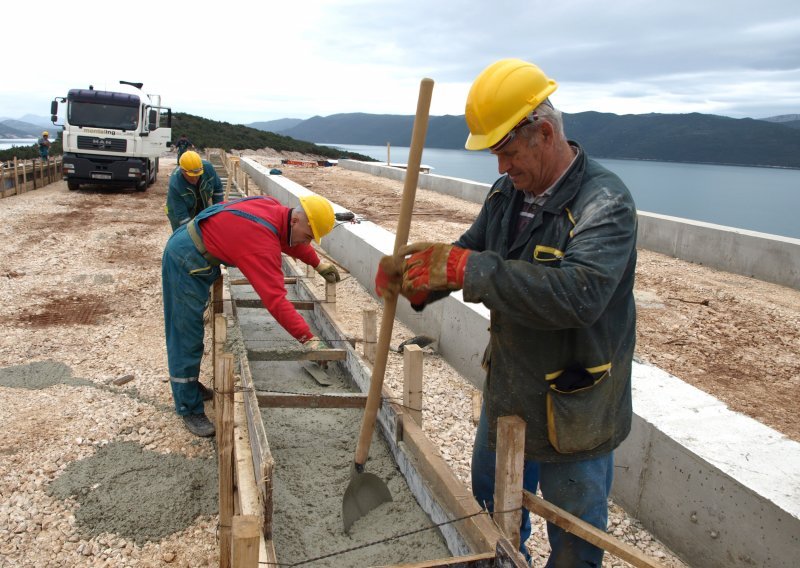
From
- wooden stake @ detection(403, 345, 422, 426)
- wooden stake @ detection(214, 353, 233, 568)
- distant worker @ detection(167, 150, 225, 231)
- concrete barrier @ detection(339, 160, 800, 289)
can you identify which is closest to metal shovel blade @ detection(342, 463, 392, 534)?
wooden stake @ detection(403, 345, 422, 426)

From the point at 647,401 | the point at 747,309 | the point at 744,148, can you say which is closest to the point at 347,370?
the point at 647,401

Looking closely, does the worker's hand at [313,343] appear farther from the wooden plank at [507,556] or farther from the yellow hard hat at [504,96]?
the yellow hard hat at [504,96]

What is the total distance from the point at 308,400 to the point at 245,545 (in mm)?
1916

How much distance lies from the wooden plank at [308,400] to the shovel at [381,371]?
0.75 m

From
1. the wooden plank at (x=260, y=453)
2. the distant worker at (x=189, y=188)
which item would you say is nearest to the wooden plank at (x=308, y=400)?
the wooden plank at (x=260, y=453)

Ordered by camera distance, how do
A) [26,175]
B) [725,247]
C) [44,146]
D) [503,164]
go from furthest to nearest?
[44,146] → [26,175] → [725,247] → [503,164]

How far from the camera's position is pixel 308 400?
3.58 meters

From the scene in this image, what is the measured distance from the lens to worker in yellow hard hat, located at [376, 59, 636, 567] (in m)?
1.61

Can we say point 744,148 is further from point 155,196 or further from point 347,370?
point 347,370

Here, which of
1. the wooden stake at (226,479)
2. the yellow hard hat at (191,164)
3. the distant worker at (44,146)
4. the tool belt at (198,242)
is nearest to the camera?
the wooden stake at (226,479)

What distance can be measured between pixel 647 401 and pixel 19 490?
3636mm

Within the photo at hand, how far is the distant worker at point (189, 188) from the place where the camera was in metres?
6.54

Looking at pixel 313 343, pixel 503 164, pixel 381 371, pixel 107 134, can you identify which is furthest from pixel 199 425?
pixel 107 134

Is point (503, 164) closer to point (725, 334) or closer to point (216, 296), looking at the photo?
point (216, 296)
